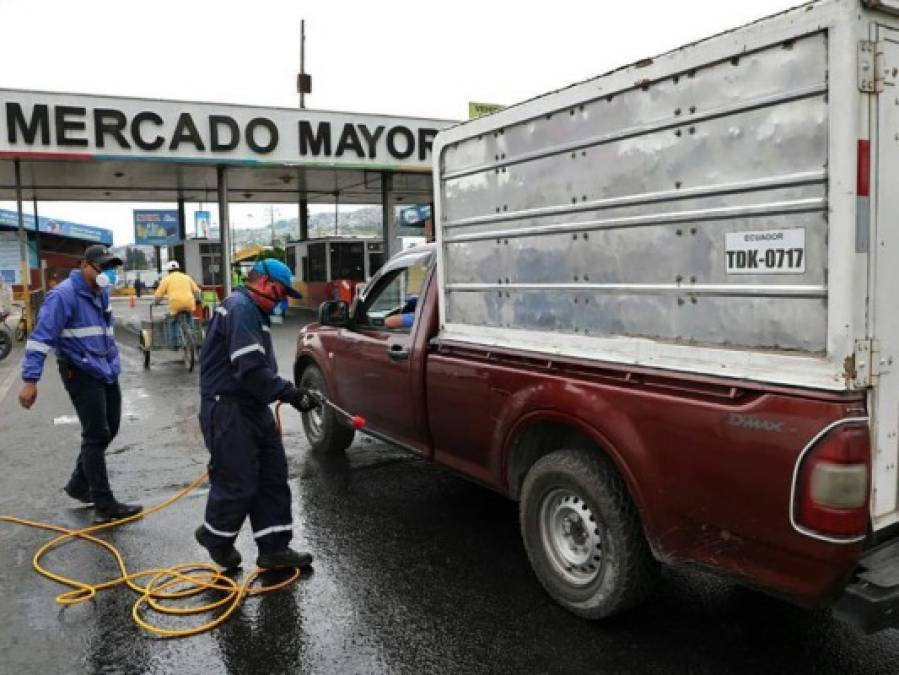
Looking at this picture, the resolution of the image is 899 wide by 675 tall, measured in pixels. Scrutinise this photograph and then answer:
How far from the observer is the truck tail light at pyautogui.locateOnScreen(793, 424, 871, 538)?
2465mm

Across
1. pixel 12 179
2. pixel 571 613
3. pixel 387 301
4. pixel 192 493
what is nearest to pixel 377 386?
pixel 387 301

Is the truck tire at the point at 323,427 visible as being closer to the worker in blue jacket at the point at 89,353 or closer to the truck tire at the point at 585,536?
the worker in blue jacket at the point at 89,353

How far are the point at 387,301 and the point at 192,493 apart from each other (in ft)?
6.78

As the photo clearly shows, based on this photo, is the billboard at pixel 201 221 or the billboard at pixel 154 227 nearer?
the billboard at pixel 201 221

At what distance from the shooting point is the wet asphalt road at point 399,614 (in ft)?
10.6

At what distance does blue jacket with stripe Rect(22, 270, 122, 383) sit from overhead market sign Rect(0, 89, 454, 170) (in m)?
12.3

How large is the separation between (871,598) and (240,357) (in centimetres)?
300

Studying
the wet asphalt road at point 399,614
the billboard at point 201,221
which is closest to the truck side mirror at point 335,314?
the wet asphalt road at point 399,614

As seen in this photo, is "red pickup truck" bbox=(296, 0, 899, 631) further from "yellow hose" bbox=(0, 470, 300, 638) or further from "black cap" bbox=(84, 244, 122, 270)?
"black cap" bbox=(84, 244, 122, 270)

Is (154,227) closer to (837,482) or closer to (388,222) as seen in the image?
(388,222)

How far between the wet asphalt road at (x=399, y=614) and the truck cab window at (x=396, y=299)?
128 cm

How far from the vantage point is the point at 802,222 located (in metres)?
2.66

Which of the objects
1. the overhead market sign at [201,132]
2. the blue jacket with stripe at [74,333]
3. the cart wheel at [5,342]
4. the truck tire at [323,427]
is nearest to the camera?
the blue jacket with stripe at [74,333]

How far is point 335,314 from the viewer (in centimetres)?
581
